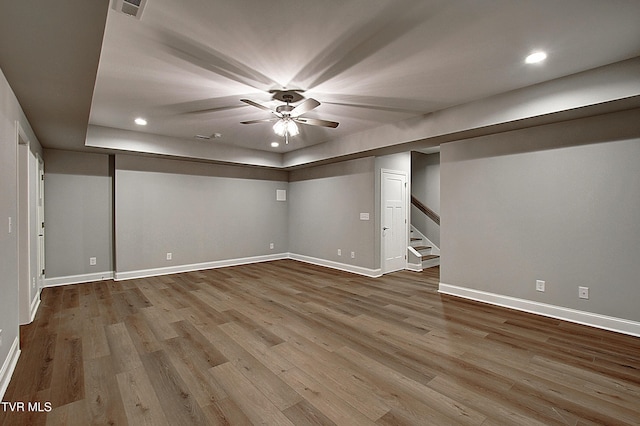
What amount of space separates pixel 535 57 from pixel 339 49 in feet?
6.08

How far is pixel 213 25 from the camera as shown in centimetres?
230

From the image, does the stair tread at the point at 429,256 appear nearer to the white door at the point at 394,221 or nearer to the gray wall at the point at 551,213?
the white door at the point at 394,221

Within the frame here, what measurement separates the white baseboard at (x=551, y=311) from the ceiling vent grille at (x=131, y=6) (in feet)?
16.4

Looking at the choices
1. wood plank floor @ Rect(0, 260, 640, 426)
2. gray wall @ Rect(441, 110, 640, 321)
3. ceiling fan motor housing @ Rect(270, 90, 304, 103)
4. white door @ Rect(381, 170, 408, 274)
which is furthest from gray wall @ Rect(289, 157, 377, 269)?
ceiling fan motor housing @ Rect(270, 90, 304, 103)

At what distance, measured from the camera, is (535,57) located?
2803 mm

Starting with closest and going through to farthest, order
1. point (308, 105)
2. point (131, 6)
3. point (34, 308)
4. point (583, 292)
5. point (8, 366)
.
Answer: point (131, 6)
point (8, 366)
point (308, 105)
point (583, 292)
point (34, 308)

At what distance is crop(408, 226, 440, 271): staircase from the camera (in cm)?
669

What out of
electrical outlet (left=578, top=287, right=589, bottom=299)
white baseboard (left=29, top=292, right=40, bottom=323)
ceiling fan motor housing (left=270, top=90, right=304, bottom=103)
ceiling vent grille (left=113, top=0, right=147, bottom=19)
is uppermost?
ceiling fan motor housing (left=270, top=90, right=304, bottom=103)

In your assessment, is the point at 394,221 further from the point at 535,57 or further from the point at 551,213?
the point at 535,57

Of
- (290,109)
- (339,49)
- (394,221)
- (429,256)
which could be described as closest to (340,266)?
(394,221)

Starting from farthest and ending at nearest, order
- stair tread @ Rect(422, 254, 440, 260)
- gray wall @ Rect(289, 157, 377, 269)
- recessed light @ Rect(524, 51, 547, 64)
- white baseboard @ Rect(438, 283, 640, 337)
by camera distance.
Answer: stair tread @ Rect(422, 254, 440, 260), gray wall @ Rect(289, 157, 377, 269), white baseboard @ Rect(438, 283, 640, 337), recessed light @ Rect(524, 51, 547, 64)

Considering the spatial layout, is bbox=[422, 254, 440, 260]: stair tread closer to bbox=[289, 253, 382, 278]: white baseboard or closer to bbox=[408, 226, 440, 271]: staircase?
bbox=[408, 226, 440, 271]: staircase

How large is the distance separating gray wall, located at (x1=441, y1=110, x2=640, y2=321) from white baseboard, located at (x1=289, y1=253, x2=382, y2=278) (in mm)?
1497

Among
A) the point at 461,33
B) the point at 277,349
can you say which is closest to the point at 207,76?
the point at 461,33
